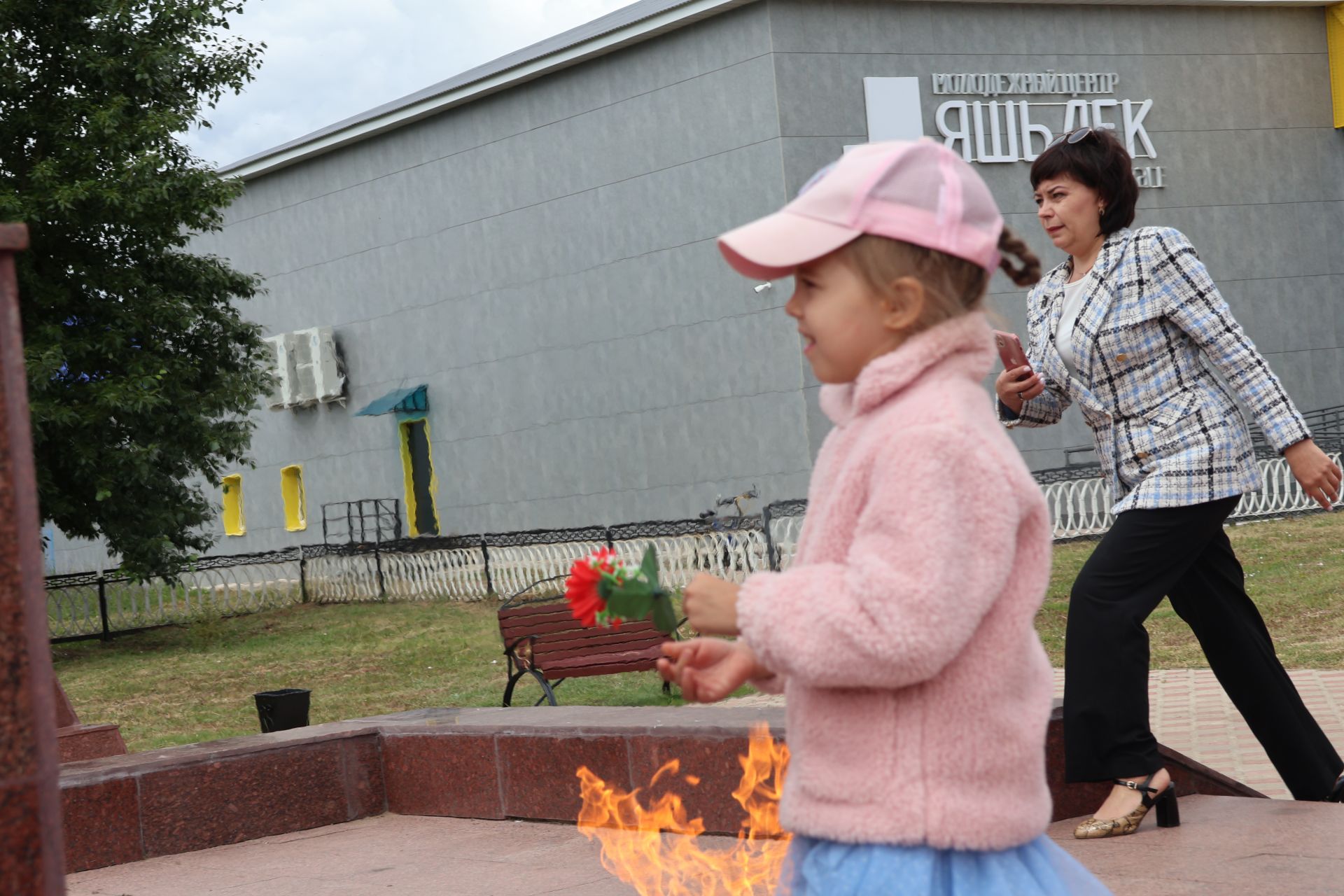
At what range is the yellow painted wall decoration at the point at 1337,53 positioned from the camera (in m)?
24.5

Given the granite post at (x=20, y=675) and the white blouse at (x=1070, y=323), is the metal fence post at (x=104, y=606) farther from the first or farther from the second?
the granite post at (x=20, y=675)

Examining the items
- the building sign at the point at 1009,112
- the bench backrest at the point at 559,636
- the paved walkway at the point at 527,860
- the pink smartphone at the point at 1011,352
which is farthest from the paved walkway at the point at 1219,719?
the building sign at the point at 1009,112

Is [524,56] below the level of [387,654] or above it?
above

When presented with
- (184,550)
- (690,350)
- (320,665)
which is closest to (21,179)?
(184,550)

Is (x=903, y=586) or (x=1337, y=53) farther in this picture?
(x=1337, y=53)

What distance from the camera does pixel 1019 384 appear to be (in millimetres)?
4332

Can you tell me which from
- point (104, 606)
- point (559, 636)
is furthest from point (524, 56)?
point (559, 636)

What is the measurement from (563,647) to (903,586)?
27.8 ft

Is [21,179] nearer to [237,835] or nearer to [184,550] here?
[184,550]

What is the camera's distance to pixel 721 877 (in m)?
4.48

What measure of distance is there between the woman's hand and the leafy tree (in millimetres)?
14407

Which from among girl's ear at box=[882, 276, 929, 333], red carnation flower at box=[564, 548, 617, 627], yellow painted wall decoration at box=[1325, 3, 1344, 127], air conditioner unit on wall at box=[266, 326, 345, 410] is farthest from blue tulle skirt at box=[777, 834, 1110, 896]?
air conditioner unit on wall at box=[266, 326, 345, 410]

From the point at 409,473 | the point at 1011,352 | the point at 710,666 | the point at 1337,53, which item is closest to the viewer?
the point at 710,666

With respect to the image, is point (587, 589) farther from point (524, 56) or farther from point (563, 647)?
point (524, 56)
